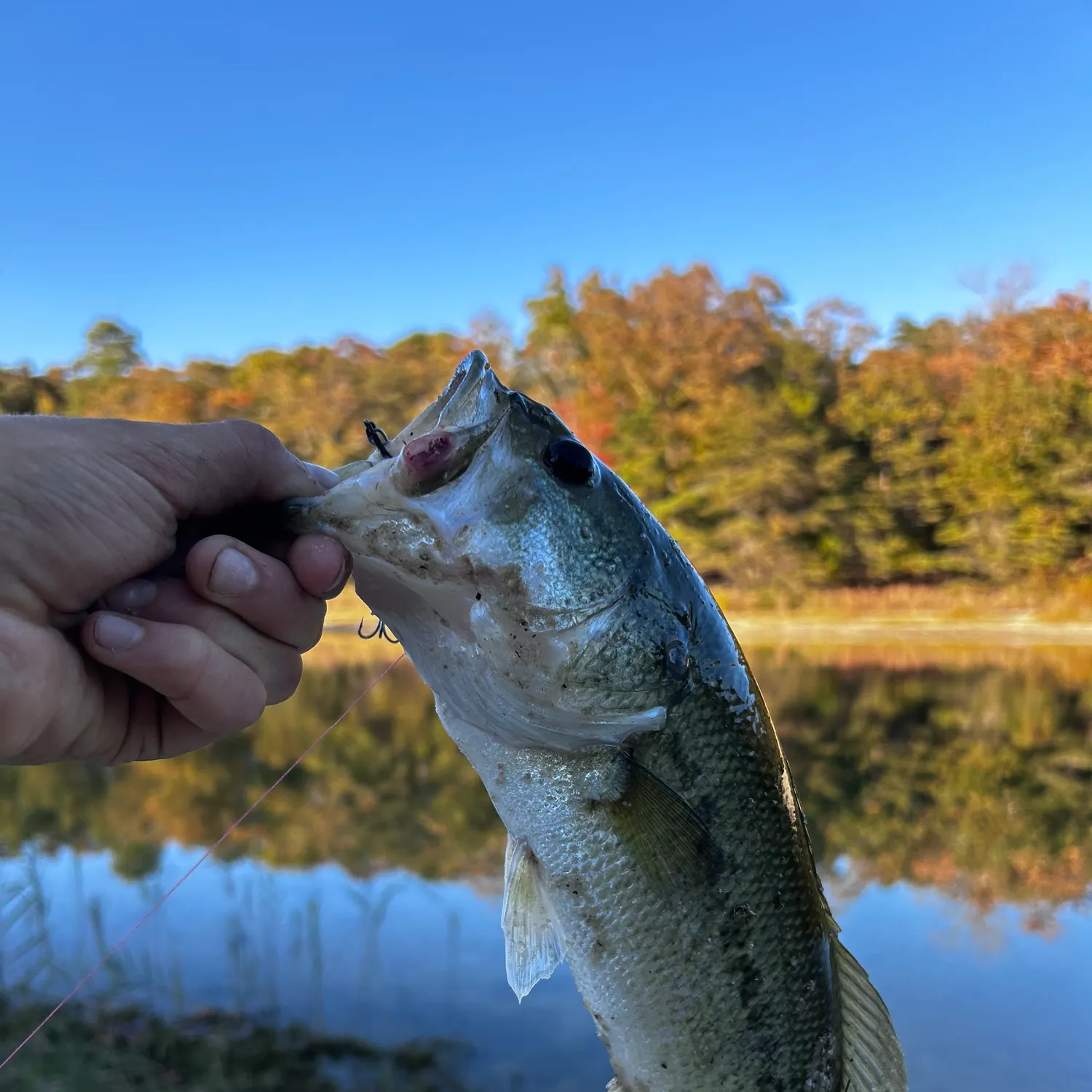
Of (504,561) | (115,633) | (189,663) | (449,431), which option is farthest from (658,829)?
(115,633)

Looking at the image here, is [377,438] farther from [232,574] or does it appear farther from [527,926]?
[527,926]

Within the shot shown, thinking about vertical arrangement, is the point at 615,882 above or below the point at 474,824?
above

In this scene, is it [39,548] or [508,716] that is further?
[508,716]

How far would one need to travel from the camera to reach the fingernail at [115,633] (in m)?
1.42

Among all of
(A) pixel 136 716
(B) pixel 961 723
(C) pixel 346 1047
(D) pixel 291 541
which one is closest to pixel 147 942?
(C) pixel 346 1047

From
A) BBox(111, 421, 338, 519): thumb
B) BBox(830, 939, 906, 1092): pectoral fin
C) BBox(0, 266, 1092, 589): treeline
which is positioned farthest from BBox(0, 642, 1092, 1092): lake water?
BBox(0, 266, 1092, 589): treeline

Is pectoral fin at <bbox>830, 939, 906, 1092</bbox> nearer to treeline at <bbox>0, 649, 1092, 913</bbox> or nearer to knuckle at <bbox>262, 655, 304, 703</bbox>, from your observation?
knuckle at <bbox>262, 655, 304, 703</bbox>

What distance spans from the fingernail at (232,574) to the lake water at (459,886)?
4611 millimetres

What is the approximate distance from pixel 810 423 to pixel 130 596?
26.0 m

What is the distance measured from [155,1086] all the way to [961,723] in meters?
11.9

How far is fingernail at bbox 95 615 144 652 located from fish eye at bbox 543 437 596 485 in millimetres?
754

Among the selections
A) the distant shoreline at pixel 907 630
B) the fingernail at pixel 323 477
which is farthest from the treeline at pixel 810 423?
the fingernail at pixel 323 477

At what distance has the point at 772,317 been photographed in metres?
29.3

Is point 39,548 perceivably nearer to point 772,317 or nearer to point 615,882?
point 615,882
